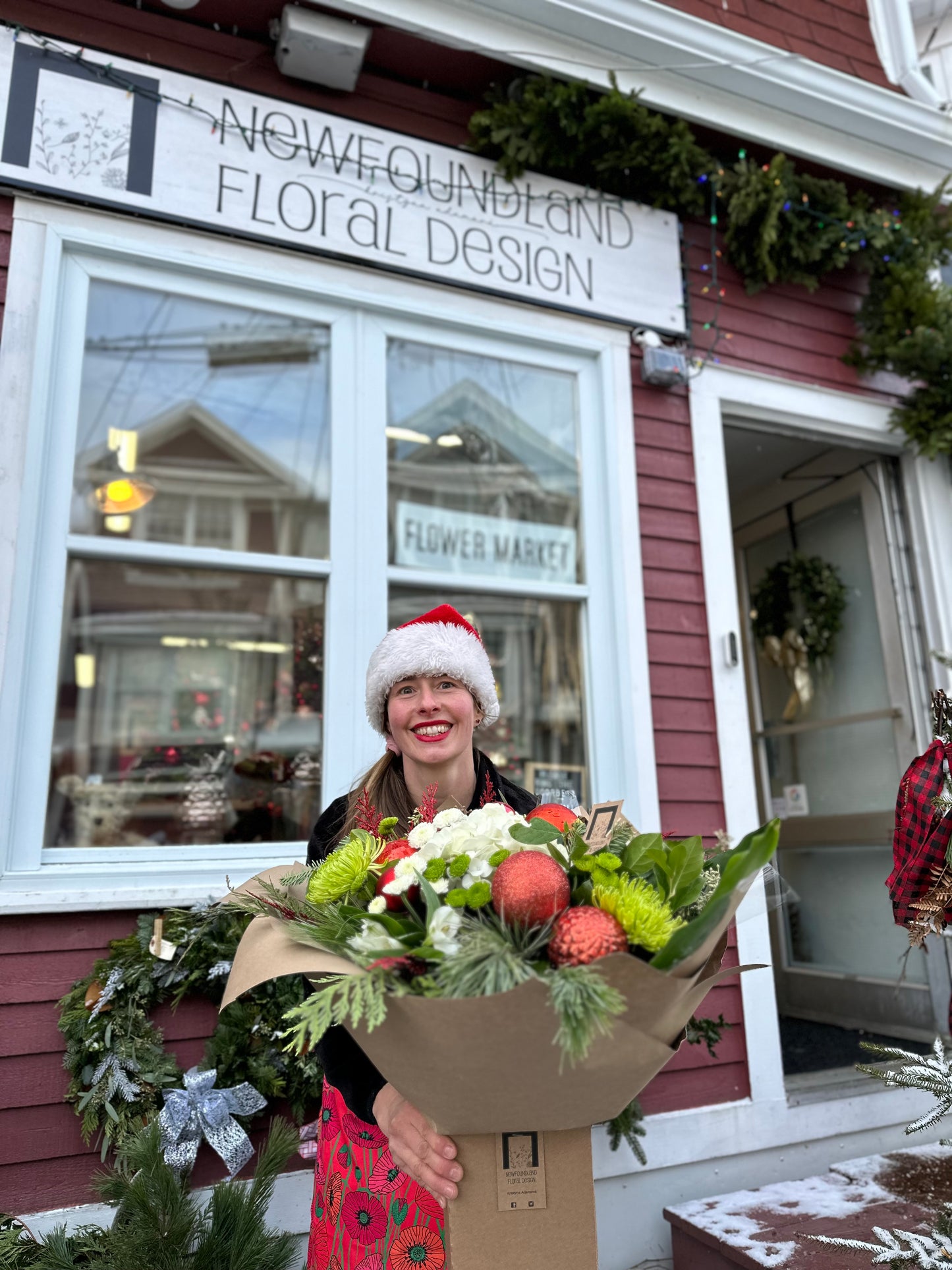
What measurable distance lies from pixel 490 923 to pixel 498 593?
6.97 ft

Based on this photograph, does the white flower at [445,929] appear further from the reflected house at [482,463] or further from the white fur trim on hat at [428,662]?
the reflected house at [482,463]

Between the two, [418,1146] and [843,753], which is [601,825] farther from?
[843,753]

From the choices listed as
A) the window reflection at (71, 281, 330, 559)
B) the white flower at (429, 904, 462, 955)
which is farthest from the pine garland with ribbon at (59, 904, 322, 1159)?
the window reflection at (71, 281, 330, 559)

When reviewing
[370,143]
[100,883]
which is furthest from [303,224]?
[100,883]

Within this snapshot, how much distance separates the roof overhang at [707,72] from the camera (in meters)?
2.87

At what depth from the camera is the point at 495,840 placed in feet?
3.39

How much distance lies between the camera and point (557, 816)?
1.18 meters

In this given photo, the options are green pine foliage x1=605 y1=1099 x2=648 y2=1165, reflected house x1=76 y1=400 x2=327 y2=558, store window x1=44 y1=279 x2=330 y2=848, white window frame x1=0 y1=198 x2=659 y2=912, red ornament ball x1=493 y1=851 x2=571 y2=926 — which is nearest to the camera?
red ornament ball x1=493 y1=851 x2=571 y2=926

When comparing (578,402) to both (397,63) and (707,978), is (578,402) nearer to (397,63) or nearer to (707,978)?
(397,63)

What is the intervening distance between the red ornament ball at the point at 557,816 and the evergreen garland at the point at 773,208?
256 centimetres

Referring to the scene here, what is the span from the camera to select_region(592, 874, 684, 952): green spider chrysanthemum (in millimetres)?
910

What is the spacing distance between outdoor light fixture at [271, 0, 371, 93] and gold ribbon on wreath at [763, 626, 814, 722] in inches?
127

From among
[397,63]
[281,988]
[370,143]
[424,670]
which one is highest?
[397,63]

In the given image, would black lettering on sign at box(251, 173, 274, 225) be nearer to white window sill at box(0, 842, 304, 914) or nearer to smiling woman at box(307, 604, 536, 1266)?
smiling woman at box(307, 604, 536, 1266)
